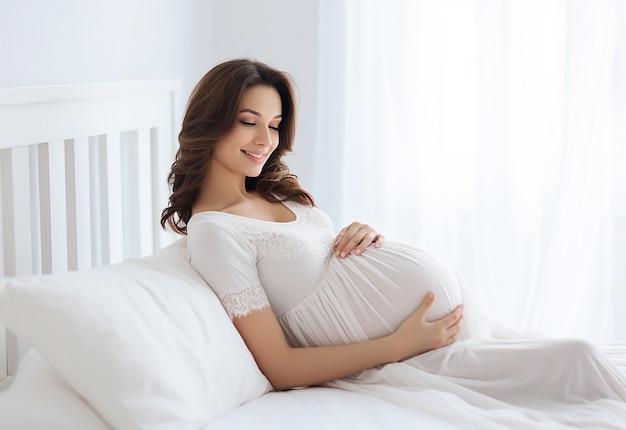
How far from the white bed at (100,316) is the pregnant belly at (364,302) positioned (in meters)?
0.13

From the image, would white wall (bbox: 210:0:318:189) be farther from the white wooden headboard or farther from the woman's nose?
the woman's nose

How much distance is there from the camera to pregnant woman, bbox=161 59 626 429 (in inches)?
57.1

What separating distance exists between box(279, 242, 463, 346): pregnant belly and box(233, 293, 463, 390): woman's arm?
0.11 feet

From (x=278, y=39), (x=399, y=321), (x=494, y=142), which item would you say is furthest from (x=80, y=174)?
(x=494, y=142)

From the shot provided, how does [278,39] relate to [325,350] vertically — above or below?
above

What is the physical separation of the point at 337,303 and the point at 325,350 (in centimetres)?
10

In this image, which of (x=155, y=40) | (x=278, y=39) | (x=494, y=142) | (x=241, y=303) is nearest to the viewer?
(x=241, y=303)

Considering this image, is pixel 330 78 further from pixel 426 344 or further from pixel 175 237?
pixel 426 344

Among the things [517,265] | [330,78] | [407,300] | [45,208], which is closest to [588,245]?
[517,265]

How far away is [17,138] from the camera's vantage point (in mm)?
1502

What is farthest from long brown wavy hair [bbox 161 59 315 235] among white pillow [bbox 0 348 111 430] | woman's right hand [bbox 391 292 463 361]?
white pillow [bbox 0 348 111 430]

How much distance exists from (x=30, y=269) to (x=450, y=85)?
5.61 feet

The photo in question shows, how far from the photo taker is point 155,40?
91.5 inches

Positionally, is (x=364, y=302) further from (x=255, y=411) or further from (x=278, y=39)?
(x=278, y=39)
